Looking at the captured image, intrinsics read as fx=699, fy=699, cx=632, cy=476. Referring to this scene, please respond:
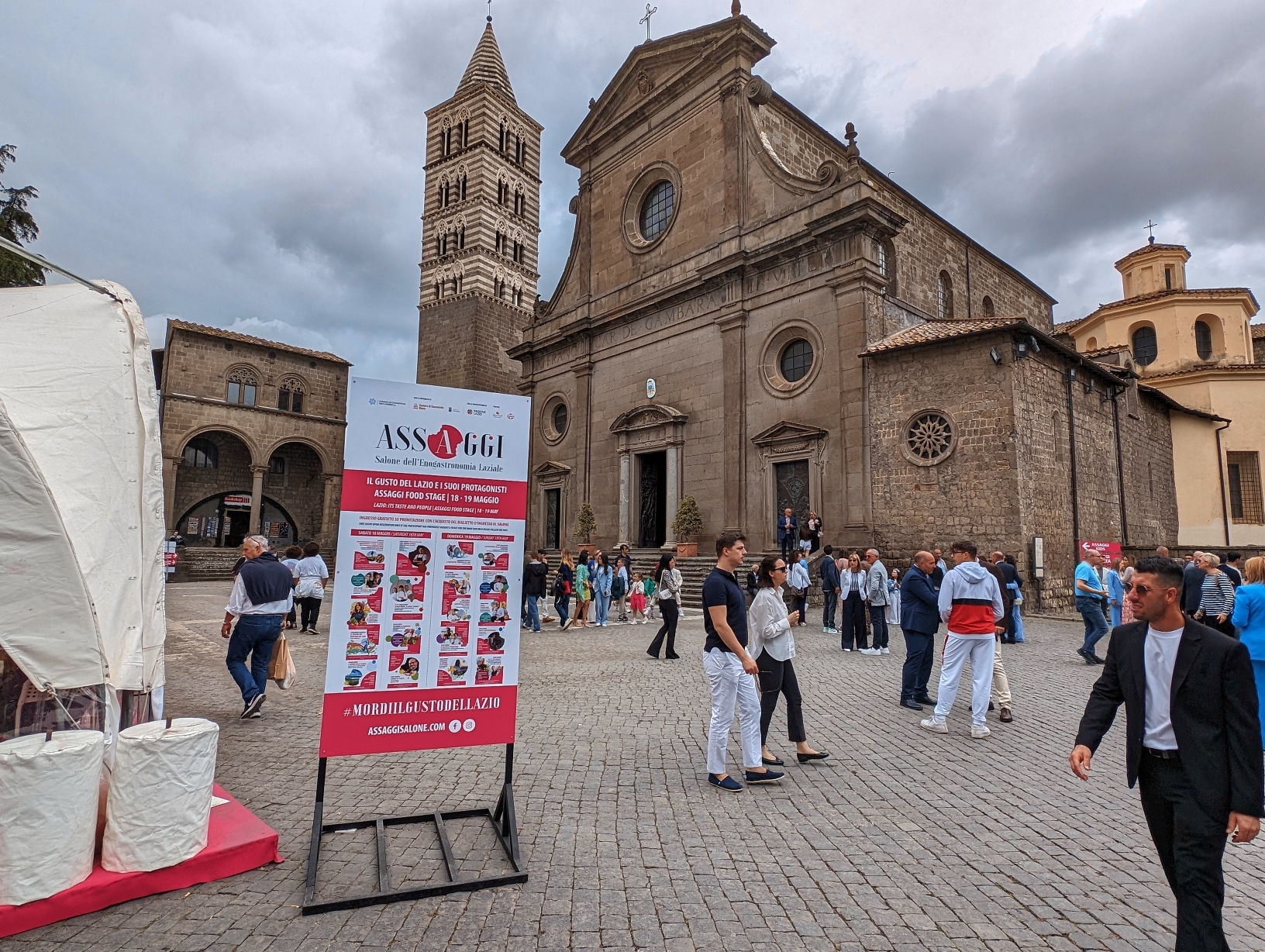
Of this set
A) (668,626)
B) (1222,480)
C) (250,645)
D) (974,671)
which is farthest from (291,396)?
(1222,480)

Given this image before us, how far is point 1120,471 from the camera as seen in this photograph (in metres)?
20.5

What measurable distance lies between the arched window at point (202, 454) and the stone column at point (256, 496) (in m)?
2.14

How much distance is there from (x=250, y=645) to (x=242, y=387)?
3556 centimetres

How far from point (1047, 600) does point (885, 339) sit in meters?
7.41

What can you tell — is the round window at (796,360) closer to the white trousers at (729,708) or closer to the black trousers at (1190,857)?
the white trousers at (729,708)

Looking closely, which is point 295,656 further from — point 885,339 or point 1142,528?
point 1142,528

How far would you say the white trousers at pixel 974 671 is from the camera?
646cm

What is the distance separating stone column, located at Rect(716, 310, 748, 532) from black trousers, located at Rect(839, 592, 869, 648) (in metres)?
8.66

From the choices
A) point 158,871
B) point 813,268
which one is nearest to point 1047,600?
point 813,268

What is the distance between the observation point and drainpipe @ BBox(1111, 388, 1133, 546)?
20.4 metres

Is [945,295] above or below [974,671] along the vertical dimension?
above

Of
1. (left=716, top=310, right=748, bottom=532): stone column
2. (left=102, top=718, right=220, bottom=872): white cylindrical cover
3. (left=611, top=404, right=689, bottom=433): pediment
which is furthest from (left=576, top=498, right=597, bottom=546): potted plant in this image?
(left=102, top=718, right=220, bottom=872): white cylindrical cover

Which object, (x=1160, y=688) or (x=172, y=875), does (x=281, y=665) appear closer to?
(x=172, y=875)

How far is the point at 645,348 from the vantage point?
79.2 ft
